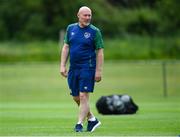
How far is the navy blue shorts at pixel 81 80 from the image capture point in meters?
17.0

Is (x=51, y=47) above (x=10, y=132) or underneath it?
underneath

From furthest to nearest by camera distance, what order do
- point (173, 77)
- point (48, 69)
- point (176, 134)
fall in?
point (48, 69)
point (173, 77)
point (176, 134)

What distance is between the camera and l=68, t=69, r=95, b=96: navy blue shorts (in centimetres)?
1700

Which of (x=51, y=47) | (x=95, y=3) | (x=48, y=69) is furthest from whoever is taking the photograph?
(x=95, y=3)

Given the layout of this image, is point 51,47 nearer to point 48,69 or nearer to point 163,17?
point 163,17

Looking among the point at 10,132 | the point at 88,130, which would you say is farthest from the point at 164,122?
the point at 10,132

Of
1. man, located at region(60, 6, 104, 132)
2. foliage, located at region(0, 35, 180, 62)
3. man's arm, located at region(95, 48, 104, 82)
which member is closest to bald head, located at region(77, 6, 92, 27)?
man, located at region(60, 6, 104, 132)

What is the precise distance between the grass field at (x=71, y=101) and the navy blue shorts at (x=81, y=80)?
83 cm

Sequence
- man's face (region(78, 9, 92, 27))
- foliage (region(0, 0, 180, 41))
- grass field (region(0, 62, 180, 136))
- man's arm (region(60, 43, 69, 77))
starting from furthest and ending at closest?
foliage (region(0, 0, 180, 41))
grass field (region(0, 62, 180, 136))
man's arm (region(60, 43, 69, 77))
man's face (region(78, 9, 92, 27))

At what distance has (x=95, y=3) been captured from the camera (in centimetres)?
6191

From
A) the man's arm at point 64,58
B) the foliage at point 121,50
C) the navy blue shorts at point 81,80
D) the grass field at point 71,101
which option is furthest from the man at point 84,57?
the foliage at point 121,50

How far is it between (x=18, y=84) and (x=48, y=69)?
2640 mm

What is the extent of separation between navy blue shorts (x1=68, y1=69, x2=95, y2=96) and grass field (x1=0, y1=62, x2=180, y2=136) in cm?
83

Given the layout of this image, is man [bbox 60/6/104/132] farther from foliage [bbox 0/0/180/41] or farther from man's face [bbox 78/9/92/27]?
foliage [bbox 0/0/180/41]
